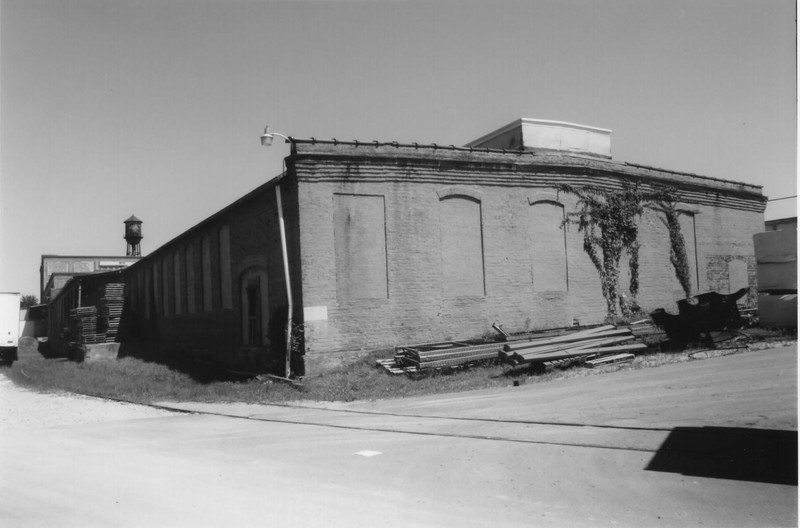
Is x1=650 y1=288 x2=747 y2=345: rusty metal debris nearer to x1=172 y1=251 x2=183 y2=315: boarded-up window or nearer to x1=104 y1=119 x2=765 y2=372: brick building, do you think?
x1=104 y1=119 x2=765 y2=372: brick building

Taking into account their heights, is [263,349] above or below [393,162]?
below

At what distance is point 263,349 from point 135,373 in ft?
17.0

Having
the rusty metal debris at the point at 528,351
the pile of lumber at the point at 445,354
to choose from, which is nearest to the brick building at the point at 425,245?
the pile of lumber at the point at 445,354

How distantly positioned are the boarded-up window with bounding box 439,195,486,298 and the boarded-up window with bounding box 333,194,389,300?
5.83 feet

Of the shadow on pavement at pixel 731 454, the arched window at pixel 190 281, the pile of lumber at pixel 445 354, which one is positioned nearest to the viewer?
the shadow on pavement at pixel 731 454

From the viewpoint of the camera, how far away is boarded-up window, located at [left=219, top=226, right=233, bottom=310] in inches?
848

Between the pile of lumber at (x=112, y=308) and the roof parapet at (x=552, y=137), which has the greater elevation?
the roof parapet at (x=552, y=137)

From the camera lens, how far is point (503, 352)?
1424 centimetres

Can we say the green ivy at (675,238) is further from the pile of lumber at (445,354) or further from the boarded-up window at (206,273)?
the boarded-up window at (206,273)

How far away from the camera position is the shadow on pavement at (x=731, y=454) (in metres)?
5.92

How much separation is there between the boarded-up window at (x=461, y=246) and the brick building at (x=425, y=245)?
1.3 inches

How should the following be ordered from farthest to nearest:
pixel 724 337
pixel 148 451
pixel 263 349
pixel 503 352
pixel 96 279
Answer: pixel 96 279 → pixel 263 349 → pixel 724 337 → pixel 503 352 → pixel 148 451

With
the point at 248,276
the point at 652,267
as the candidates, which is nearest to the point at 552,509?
the point at 248,276

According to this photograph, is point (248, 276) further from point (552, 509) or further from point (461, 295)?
point (552, 509)
